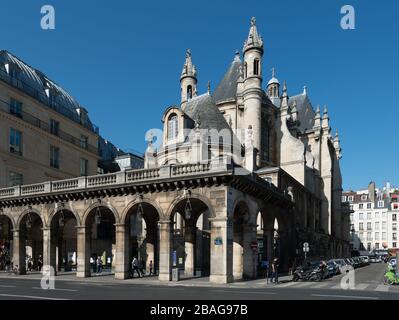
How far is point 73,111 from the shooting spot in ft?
155

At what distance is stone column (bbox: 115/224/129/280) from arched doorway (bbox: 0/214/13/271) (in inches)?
507

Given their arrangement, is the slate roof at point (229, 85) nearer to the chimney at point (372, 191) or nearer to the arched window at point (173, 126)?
the arched window at point (173, 126)

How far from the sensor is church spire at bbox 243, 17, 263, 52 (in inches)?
1747

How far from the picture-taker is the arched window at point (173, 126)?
38.3m

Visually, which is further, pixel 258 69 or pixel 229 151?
pixel 258 69

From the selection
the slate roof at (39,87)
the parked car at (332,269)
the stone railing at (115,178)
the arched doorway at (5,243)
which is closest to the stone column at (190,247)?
the stone railing at (115,178)

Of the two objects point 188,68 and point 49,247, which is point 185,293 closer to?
point 49,247

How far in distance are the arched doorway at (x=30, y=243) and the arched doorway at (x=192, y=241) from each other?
37.9ft

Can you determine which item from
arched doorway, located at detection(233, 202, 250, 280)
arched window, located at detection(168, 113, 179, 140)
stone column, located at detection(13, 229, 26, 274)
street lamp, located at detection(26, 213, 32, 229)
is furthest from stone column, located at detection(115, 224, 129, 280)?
arched window, located at detection(168, 113, 179, 140)

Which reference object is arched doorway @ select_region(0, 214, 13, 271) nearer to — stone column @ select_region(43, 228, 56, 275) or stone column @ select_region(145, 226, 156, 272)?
stone column @ select_region(43, 228, 56, 275)
